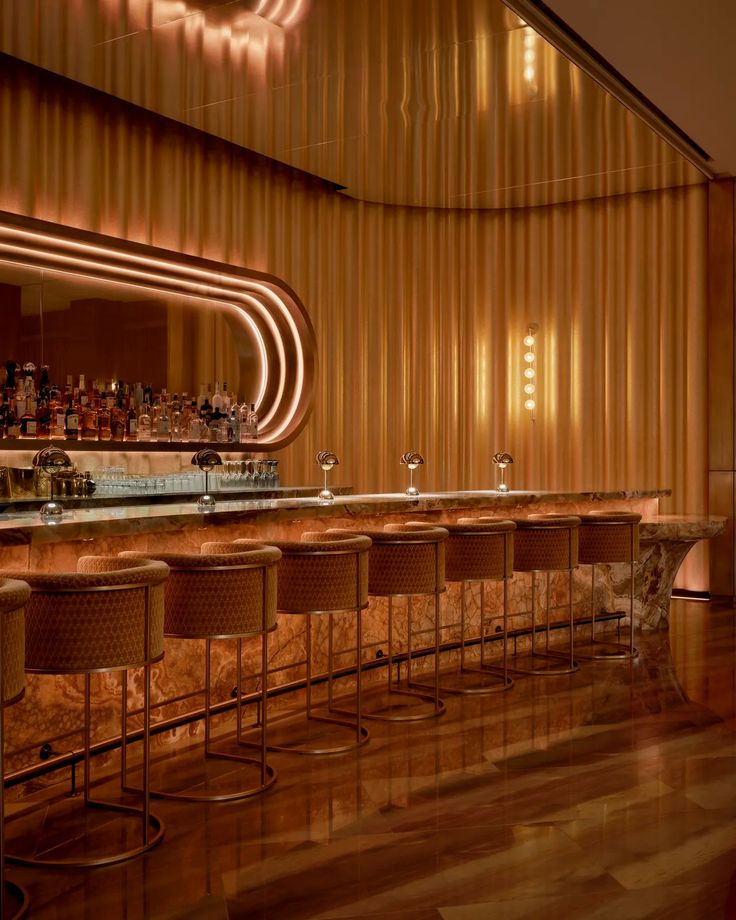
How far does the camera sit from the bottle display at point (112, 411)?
18.8 ft

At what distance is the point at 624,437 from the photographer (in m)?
8.92

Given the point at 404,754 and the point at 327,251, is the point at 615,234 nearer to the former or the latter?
the point at 327,251

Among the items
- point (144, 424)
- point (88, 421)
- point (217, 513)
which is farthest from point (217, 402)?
point (217, 513)

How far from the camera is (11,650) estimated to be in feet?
8.62

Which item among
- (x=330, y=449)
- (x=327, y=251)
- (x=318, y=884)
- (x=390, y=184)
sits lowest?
(x=318, y=884)

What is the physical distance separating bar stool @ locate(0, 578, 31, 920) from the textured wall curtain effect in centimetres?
478

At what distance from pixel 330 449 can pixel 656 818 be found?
17.4 feet

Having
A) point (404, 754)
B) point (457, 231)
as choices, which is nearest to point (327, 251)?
point (457, 231)

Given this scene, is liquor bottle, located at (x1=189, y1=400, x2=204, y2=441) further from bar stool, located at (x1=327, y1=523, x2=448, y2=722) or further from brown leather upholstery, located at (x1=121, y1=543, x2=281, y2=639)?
brown leather upholstery, located at (x1=121, y1=543, x2=281, y2=639)

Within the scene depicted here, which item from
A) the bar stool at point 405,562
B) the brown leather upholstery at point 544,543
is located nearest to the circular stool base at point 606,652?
the brown leather upholstery at point 544,543

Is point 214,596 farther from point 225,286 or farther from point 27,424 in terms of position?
point 225,286

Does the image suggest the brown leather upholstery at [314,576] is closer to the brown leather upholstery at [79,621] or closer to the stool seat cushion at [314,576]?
the stool seat cushion at [314,576]

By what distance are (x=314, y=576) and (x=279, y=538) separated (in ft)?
2.31

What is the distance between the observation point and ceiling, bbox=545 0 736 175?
5281 millimetres
